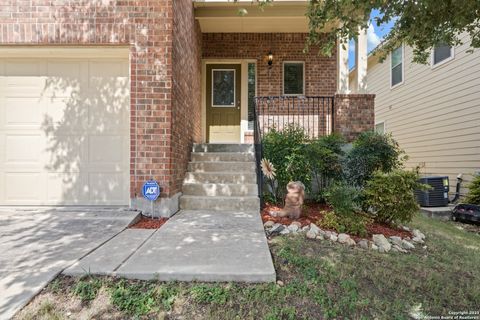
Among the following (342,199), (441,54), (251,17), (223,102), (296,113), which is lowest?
(342,199)

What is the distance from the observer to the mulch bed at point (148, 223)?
12.4ft

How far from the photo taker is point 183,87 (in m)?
5.02

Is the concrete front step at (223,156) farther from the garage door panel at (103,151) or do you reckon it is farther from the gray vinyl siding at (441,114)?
the gray vinyl siding at (441,114)

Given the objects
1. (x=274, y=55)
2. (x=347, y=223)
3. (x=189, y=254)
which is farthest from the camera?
(x=274, y=55)

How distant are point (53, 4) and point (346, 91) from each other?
5.23 metres

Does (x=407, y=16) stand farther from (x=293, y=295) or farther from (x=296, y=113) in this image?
(x=296, y=113)

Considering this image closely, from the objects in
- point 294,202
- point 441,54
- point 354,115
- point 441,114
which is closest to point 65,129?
point 294,202

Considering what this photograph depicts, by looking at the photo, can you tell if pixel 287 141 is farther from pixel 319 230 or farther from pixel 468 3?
pixel 468 3

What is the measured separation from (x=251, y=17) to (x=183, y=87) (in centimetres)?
259

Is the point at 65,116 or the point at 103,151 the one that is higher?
the point at 65,116

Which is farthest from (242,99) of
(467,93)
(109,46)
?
(467,93)

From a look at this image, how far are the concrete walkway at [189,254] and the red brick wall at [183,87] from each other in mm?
1136

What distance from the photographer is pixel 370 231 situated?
3.82 m

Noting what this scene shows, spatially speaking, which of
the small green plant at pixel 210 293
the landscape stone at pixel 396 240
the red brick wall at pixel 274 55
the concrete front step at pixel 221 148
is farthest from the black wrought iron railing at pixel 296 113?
the small green plant at pixel 210 293
